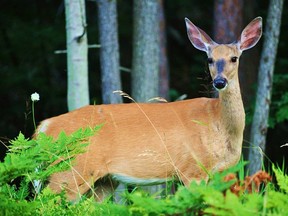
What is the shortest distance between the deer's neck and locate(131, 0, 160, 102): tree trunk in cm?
311

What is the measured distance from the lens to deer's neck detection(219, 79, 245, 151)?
23.6 feet

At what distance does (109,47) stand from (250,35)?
2.77 meters

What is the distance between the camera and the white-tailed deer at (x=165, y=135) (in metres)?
7.20

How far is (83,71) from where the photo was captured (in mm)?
8984

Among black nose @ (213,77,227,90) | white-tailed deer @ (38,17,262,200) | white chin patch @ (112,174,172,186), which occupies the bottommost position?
white chin patch @ (112,174,172,186)

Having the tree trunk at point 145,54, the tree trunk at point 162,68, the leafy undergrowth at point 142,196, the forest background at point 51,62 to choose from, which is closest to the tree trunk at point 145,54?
the tree trunk at point 145,54

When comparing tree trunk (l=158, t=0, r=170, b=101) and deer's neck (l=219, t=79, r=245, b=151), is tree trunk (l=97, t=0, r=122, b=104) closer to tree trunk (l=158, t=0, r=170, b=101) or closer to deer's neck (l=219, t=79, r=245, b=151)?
tree trunk (l=158, t=0, r=170, b=101)

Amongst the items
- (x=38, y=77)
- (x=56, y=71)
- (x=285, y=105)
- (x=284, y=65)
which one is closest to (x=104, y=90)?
(x=285, y=105)

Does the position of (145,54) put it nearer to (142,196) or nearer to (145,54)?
(145,54)

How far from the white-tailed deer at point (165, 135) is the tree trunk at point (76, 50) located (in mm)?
1386

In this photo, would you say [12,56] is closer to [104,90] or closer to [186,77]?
[186,77]

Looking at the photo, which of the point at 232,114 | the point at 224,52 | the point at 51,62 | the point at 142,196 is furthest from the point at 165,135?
the point at 51,62

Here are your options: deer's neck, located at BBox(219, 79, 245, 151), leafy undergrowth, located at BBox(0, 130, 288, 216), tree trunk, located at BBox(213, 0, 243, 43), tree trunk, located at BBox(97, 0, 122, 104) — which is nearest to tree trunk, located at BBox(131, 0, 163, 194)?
tree trunk, located at BBox(97, 0, 122, 104)

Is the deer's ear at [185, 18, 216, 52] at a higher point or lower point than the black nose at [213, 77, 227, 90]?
higher
